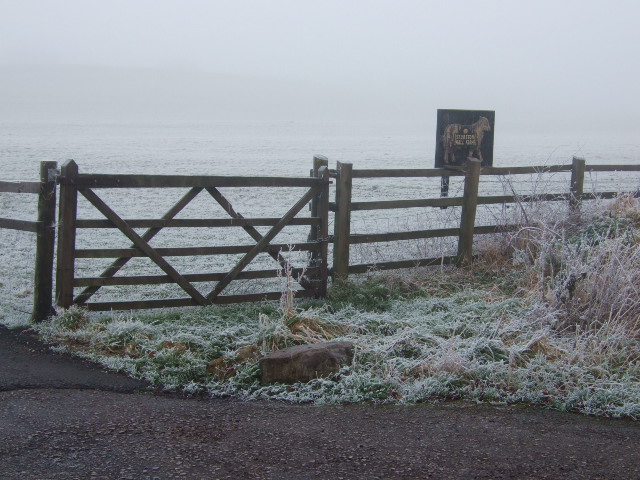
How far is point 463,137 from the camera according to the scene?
11445 mm

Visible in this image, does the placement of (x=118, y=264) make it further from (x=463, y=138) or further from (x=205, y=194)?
(x=205, y=194)

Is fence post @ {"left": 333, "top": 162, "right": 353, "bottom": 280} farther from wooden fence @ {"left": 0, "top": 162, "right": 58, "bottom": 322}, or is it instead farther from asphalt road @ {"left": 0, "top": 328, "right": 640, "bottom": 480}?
asphalt road @ {"left": 0, "top": 328, "right": 640, "bottom": 480}

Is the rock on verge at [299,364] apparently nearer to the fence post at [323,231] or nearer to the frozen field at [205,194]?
the fence post at [323,231]

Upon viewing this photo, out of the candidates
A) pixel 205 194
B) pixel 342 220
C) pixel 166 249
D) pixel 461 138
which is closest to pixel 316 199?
pixel 342 220

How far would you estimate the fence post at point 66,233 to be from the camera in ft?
24.9

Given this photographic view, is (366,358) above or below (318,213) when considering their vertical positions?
below

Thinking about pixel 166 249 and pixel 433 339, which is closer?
pixel 433 339

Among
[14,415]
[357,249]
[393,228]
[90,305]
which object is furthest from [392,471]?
[393,228]

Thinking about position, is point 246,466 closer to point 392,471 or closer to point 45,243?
point 392,471

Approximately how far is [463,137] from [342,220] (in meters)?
3.39

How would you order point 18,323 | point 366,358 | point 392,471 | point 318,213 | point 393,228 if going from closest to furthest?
point 392,471, point 366,358, point 18,323, point 318,213, point 393,228

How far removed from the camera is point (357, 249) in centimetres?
→ 1095

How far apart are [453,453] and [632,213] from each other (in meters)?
7.73

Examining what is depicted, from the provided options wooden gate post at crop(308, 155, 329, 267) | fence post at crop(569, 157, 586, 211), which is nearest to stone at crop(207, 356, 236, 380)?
wooden gate post at crop(308, 155, 329, 267)
